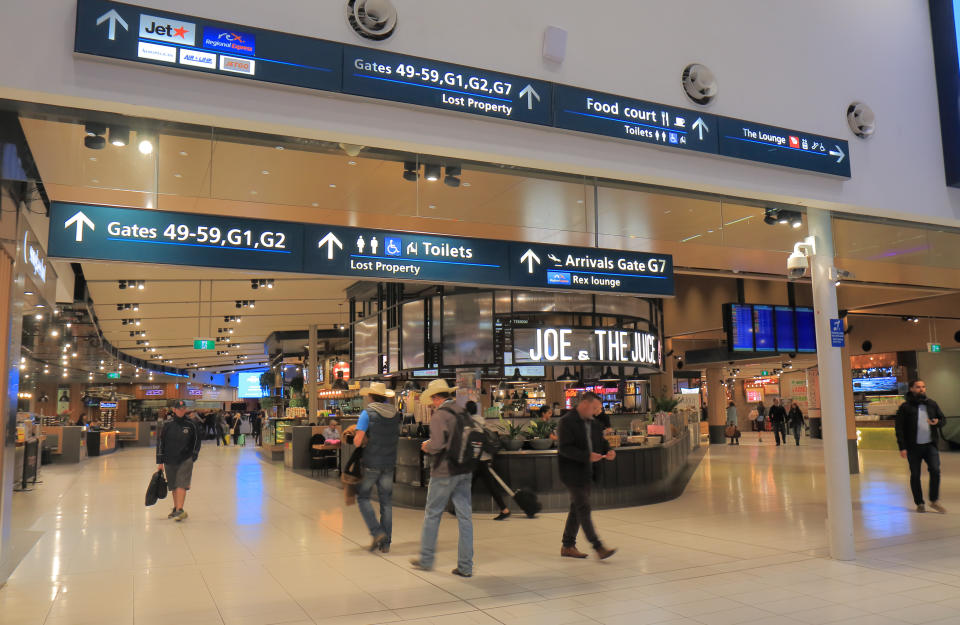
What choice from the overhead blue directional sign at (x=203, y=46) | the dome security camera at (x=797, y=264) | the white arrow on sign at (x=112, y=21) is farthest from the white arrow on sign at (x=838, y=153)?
the white arrow on sign at (x=112, y=21)

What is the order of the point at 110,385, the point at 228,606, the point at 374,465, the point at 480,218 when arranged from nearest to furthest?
the point at 228,606, the point at 374,465, the point at 480,218, the point at 110,385

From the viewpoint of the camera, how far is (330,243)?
4.99 m

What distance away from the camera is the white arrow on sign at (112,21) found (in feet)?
13.5

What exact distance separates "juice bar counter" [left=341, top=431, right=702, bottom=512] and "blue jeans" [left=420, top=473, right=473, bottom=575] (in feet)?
10.7

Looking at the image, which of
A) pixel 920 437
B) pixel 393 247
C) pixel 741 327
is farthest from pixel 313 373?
pixel 393 247

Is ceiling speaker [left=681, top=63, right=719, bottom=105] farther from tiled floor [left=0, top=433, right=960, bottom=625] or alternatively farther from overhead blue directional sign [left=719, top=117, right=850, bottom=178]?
tiled floor [left=0, top=433, right=960, bottom=625]

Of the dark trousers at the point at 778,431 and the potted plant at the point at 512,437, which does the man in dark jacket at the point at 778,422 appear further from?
the potted plant at the point at 512,437

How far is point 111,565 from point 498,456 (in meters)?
4.69

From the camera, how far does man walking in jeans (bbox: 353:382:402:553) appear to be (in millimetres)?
6660

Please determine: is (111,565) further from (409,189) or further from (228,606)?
(409,189)

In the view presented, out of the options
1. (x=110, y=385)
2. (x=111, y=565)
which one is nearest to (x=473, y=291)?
(x=111, y=565)

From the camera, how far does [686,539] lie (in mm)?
7176

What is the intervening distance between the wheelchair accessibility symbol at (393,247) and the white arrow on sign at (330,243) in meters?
0.33

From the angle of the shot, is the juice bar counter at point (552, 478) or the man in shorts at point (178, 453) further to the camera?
the juice bar counter at point (552, 478)
